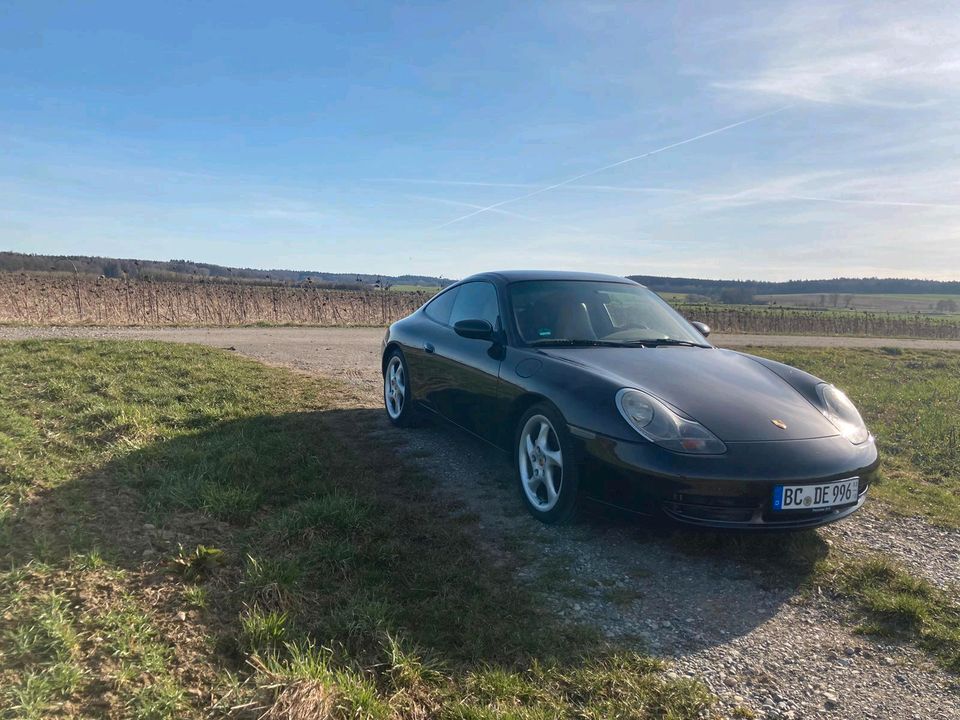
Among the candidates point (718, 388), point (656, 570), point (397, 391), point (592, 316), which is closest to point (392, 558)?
point (656, 570)

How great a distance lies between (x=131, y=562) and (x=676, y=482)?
256 cm

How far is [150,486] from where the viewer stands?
4.02m

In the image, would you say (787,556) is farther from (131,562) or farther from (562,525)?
(131,562)

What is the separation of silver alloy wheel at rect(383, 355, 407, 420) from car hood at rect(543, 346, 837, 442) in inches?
84.9

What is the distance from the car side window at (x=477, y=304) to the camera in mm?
4887

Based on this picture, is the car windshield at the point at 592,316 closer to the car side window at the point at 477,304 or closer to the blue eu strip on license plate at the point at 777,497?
the car side window at the point at 477,304

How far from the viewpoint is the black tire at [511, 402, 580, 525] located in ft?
11.7

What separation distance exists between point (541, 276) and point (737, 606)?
2827mm

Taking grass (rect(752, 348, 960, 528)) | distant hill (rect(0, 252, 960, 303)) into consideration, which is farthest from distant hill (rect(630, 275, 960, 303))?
grass (rect(752, 348, 960, 528))

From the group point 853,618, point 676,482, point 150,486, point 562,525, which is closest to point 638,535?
point 562,525

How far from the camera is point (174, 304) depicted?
70.7 feet

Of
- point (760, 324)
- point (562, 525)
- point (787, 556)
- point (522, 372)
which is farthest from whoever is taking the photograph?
point (760, 324)

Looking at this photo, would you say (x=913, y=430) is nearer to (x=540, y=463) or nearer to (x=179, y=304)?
(x=540, y=463)

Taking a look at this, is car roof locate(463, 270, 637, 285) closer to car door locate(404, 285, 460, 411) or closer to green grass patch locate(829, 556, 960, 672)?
car door locate(404, 285, 460, 411)
